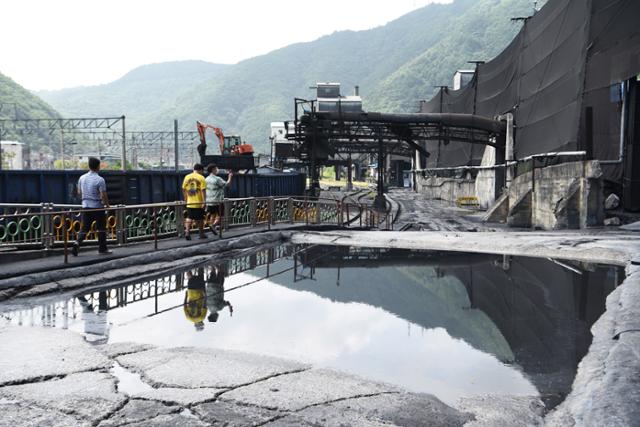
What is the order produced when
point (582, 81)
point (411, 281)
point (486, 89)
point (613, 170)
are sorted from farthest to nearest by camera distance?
point (486, 89) < point (582, 81) < point (613, 170) < point (411, 281)

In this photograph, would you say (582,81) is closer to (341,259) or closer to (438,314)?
(341,259)

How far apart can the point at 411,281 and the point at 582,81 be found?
18064mm

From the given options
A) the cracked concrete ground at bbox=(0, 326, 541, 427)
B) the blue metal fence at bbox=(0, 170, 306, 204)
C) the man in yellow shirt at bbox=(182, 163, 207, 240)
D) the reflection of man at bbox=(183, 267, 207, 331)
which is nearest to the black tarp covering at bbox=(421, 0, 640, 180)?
the blue metal fence at bbox=(0, 170, 306, 204)

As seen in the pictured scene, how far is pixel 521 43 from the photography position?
1451 inches

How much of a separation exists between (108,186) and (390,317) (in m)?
17.9

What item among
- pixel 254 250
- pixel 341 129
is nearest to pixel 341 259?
pixel 254 250

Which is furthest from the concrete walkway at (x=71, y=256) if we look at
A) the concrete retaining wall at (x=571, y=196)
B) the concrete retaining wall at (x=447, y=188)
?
the concrete retaining wall at (x=447, y=188)

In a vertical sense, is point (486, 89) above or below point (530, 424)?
above

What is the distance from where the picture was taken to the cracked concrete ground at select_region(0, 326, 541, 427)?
4461mm

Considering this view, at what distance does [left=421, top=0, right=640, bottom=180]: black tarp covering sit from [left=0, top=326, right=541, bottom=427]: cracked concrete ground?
20.2 m

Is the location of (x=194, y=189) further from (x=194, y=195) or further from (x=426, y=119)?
(x=426, y=119)

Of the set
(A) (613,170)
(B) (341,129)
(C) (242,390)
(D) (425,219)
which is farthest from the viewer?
(B) (341,129)

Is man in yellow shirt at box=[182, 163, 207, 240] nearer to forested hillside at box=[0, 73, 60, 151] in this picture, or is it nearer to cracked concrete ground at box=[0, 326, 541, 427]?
cracked concrete ground at box=[0, 326, 541, 427]

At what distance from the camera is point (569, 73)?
2675cm
